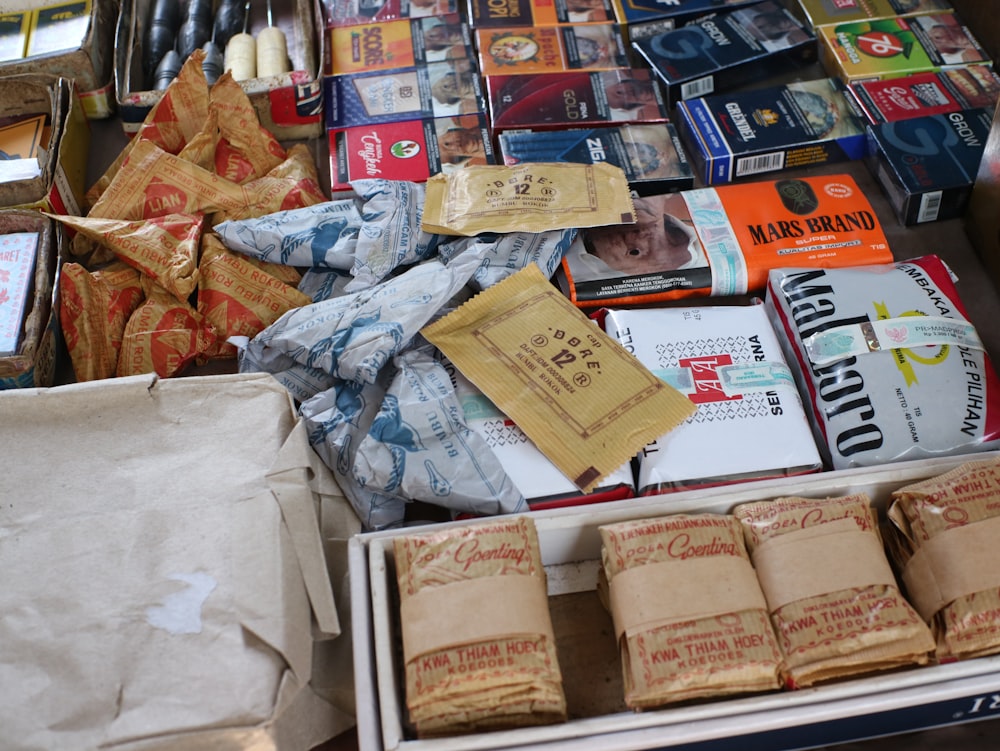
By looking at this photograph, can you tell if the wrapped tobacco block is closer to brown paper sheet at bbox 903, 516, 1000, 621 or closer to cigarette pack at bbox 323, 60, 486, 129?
brown paper sheet at bbox 903, 516, 1000, 621

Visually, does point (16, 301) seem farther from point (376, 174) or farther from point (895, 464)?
point (895, 464)

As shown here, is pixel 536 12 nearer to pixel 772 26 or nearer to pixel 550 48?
pixel 550 48

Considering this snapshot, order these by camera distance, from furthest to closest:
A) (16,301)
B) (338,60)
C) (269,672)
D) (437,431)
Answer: (338,60), (16,301), (437,431), (269,672)

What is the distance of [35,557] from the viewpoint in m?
1.31

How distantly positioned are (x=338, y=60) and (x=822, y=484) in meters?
1.57

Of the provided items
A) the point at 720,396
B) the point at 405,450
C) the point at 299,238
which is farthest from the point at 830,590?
the point at 299,238

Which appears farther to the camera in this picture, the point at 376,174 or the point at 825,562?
the point at 376,174

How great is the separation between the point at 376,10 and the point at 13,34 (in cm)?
88

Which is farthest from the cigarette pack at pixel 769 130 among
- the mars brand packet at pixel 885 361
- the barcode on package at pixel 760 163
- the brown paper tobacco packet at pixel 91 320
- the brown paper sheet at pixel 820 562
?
the brown paper tobacco packet at pixel 91 320

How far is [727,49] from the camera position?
7.55 ft

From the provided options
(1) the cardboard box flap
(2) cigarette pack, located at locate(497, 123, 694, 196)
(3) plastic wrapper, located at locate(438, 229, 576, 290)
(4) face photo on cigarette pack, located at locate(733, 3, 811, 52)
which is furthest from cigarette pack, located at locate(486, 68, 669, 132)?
(1) the cardboard box flap

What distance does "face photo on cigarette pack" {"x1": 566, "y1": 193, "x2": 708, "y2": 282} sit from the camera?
1835 millimetres

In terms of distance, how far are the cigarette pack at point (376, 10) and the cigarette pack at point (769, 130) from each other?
71cm

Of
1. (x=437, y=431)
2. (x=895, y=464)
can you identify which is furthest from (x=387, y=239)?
(x=895, y=464)
